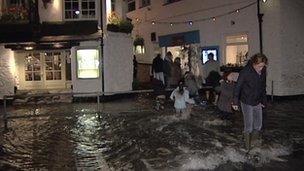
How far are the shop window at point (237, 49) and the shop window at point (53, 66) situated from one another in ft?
29.5

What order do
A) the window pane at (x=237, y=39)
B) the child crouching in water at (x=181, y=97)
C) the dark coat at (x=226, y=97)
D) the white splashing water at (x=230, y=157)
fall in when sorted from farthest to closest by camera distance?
the window pane at (x=237, y=39)
the child crouching in water at (x=181, y=97)
the dark coat at (x=226, y=97)
the white splashing water at (x=230, y=157)

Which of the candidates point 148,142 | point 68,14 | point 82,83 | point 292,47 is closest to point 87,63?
point 82,83

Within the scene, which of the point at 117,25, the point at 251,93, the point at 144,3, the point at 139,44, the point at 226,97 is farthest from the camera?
the point at 139,44

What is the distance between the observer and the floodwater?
9305mm

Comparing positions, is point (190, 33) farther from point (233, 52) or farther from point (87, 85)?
point (87, 85)

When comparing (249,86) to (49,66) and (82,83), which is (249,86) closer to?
(82,83)

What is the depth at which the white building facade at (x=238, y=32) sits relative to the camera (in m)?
20.5

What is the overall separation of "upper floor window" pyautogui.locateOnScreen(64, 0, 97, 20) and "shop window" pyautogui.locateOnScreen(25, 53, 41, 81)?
355cm

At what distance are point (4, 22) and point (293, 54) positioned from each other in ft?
43.5

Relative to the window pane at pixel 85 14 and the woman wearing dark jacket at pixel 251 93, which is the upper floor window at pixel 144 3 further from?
the woman wearing dark jacket at pixel 251 93

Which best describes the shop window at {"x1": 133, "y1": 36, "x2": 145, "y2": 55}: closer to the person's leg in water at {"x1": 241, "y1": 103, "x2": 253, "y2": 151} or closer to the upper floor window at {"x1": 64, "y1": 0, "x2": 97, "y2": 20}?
the upper floor window at {"x1": 64, "y1": 0, "x2": 97, "y2": 20}

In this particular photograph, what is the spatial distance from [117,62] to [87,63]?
1.51 meters

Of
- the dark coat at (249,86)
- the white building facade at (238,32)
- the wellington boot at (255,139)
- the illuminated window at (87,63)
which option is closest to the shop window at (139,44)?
the white building facade at (238,32)

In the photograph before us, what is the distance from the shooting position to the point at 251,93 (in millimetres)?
9656
